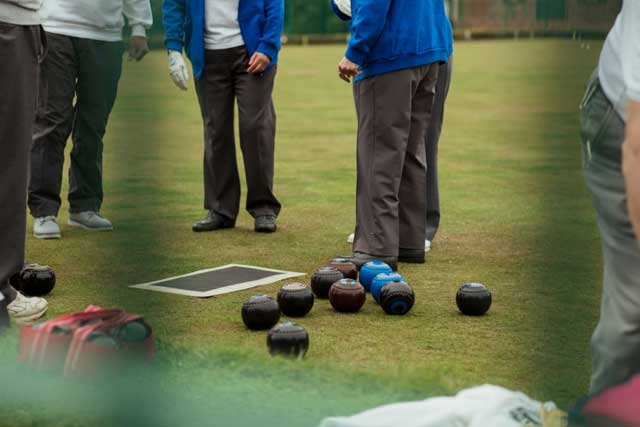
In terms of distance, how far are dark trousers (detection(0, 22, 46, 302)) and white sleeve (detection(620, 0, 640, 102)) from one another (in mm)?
2487

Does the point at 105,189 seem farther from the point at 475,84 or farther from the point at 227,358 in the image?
the point at 475,84

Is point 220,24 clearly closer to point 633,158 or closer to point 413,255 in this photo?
point 413,255

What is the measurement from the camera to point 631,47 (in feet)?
8.56

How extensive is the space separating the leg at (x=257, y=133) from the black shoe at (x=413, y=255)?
Result: 1241mm

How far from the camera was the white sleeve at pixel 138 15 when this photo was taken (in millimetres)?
2576

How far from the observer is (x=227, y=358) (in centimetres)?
388

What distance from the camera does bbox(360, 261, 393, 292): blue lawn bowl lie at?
5.09 m

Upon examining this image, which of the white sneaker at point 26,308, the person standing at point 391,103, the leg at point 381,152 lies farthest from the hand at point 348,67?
the white sneaker at point 26,308

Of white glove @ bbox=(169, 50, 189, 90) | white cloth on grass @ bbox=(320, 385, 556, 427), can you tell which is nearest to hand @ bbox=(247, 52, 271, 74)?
white glove @ bbox=(169, 50, 189, 90)

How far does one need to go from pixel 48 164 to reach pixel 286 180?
262 centimetres

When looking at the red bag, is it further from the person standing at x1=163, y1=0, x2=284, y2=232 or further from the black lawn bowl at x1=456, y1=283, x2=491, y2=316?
the person standing at x1=163, y1=0, x2=284, y2=232

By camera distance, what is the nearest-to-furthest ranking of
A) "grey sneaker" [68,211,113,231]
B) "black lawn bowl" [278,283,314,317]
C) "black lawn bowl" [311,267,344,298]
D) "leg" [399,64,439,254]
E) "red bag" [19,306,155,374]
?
1. "red bag" [19,306,155,374]
2. "black lawn bowl" [278,283,314,317]
3. "black lawn bowl" [311,267,344,298]
4. "leg" [399,64,439,254]
5. "grey sneaker" [68,211,113,231]

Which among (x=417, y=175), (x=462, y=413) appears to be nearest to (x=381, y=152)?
(x=417, y=175)

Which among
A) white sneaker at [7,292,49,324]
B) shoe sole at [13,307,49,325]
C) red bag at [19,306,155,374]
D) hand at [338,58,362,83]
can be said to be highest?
hand at [338,58,362,83]
